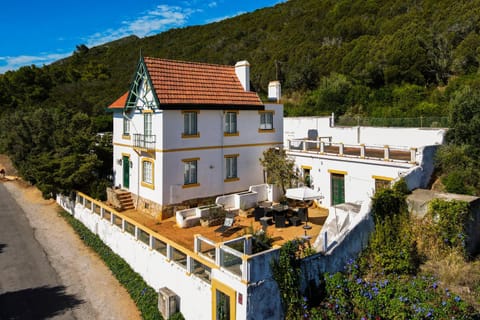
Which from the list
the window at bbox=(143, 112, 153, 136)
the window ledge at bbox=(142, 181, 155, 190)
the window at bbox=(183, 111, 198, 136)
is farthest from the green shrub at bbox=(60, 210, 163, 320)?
the window at bbox=(183, 111, 198, 136)

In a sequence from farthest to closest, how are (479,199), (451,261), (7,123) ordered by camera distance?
1. (7,123)
2. (479,199)
3. (451,261)

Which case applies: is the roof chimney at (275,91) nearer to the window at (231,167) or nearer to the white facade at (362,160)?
the white facade at (362,160)

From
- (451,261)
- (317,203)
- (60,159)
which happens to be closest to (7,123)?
(60,159)

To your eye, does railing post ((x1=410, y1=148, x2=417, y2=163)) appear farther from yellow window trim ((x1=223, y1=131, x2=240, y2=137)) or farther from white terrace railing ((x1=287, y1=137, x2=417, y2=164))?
yellow window trim ((x1=223, y1=131, x2=240, y2=137))

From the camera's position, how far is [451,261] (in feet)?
42.4

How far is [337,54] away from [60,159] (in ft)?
135

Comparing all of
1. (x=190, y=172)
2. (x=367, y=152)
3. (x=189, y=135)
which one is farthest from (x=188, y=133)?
(x=367, y=152)

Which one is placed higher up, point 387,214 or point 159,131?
point 159,131

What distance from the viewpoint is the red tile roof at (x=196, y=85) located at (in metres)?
21.1

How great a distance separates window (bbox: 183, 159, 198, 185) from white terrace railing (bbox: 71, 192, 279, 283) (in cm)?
581

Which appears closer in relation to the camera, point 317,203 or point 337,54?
point 317,203

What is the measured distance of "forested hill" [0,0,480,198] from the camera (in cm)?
2989

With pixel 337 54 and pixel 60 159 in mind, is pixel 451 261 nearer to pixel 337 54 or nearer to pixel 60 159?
pixel 60 159

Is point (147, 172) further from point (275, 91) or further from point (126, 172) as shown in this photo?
point (275, 91)
